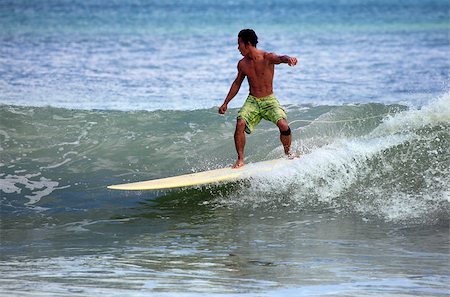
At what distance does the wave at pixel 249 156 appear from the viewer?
30.8 feet

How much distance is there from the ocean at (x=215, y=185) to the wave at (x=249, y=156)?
0.06ft

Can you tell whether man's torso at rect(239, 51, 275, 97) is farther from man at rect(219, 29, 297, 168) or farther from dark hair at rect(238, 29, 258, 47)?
dark hair at rect(238, 29, 258, 47)

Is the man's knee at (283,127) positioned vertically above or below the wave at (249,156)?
above

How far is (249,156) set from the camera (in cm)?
1180

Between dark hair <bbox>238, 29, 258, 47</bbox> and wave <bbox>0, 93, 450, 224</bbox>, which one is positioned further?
wave <bbox>0, 93, 450, 224</bbox>

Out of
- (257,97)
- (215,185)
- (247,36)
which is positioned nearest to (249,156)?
(215,185)

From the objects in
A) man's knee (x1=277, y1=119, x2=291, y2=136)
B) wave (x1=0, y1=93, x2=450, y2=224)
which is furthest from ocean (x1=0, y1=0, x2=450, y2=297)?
man's knee (x1=277, y1=119, x2=291, y2=136)

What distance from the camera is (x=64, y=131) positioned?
44.3 feet

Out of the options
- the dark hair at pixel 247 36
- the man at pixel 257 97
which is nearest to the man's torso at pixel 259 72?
the man at pixel 257 97

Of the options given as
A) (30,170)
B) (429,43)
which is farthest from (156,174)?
(429,43)

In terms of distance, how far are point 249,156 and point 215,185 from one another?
2129 millimetres

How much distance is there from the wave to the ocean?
2cm

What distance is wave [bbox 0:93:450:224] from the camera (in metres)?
9.40

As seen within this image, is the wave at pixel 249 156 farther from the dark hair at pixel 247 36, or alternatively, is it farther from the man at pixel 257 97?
the dark hair at pixel 247 36
